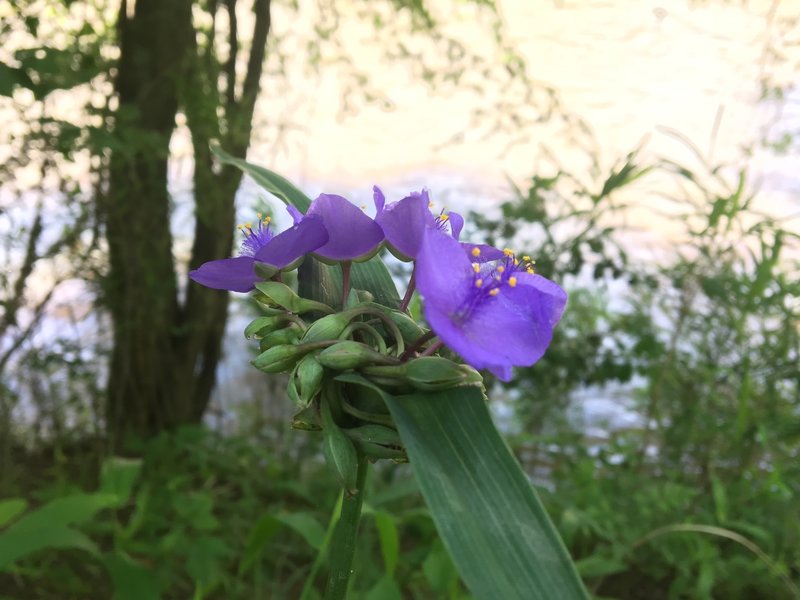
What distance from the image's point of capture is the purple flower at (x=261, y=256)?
0.38 metres

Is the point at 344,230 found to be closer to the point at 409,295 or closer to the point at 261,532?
the point at 409,295

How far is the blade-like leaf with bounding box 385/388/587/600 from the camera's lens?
0.97ft

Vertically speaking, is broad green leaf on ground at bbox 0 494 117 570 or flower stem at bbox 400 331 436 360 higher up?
flower stem at bbox 400 331 436 360

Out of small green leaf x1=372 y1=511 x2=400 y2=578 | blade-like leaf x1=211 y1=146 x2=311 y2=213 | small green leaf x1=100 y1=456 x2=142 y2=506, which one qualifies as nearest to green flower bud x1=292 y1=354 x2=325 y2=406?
blade-like leaf x1=211 y1=146 x2=311 y2=213

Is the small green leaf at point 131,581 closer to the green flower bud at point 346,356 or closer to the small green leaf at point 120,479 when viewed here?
the small green leaf at point 120,479

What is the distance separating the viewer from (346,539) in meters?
0.39

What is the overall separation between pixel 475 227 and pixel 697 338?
0.58 metres

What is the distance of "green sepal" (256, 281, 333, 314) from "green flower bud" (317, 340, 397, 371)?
0.06 metres

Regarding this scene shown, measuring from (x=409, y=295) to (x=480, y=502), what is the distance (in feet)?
0.50

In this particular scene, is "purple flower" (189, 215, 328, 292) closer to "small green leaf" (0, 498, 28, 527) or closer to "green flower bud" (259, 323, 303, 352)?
"green flower bud" (259, 323, 303, 352)

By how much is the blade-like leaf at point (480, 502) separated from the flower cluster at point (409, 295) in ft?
0.07

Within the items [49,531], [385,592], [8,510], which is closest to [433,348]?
[385,592]

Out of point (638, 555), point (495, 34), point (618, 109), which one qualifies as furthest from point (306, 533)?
point (618, 109)

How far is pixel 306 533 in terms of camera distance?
2.64ft
